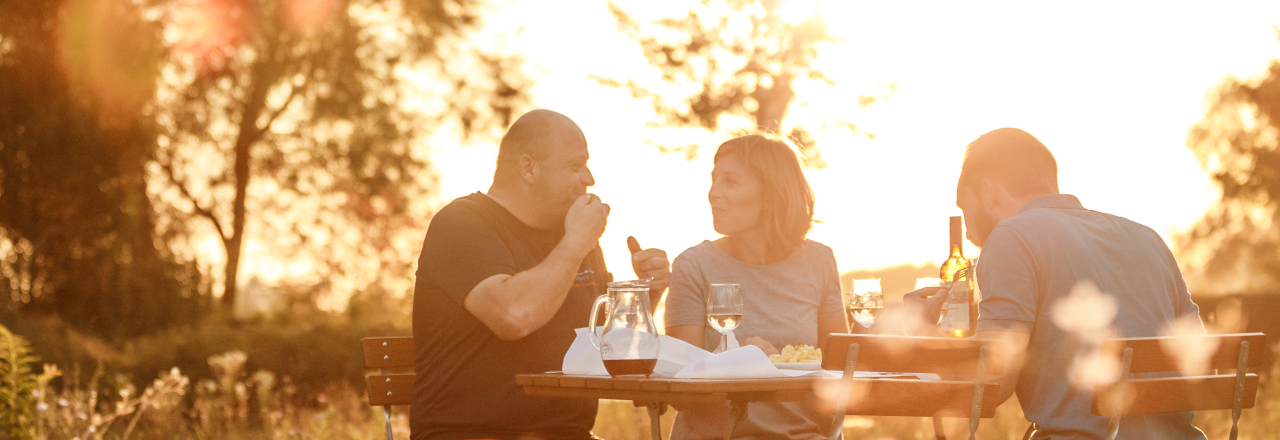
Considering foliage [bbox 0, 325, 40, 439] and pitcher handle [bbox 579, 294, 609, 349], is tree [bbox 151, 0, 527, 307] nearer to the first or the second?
foliage [bbox 0, 325, 40, 439]

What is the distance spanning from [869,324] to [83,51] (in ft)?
36.8

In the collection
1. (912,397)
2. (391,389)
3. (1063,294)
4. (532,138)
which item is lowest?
(391,389)

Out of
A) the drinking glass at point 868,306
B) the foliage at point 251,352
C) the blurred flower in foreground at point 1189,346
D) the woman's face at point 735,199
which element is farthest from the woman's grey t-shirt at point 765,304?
the foliage at point 251,352

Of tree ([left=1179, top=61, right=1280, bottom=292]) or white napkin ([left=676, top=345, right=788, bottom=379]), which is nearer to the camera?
white napkin ([left=676, top=345, right=788, bottom=379])

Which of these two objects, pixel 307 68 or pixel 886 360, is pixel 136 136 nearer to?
pixel 307 68

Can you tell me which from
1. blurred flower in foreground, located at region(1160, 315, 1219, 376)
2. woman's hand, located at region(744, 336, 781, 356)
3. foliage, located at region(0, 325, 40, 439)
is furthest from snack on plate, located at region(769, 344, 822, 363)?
foliage, located at region(0, 325, 40, 439)

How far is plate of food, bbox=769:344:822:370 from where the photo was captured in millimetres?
3242

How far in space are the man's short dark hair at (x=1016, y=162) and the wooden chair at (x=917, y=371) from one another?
2.23 feet

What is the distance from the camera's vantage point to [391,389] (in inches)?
162

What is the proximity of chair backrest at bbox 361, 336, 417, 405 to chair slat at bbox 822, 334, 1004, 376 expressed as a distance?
1850 mm

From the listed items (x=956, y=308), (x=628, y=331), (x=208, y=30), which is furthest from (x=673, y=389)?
(x=208, y=30)

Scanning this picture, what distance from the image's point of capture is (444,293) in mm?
3346

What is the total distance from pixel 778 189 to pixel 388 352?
1553 mm

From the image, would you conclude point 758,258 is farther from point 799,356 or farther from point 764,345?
point 799,356
